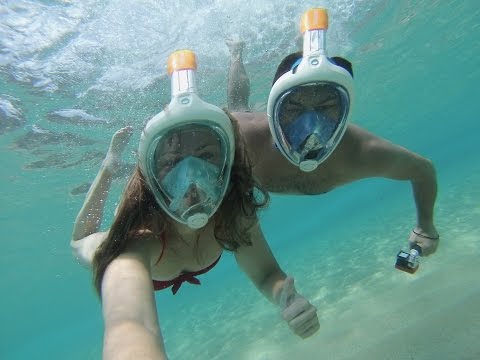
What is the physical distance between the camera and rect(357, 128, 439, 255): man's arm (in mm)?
4418


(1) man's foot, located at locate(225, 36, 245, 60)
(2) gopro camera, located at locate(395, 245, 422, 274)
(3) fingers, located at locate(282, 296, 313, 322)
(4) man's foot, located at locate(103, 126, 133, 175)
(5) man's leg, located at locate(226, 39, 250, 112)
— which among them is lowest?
(3) fingers, located at locate(282, 296, 313, 322)

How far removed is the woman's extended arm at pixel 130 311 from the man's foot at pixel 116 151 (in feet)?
13.7

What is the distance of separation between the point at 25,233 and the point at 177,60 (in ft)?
91.4

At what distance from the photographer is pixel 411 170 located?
4.67 m

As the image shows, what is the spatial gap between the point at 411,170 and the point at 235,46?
856 centimetres

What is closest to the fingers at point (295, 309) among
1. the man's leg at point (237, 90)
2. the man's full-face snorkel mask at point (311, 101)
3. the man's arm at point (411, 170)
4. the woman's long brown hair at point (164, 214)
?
the woman's long brown hair at point (164, 214)

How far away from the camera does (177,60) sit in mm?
3133

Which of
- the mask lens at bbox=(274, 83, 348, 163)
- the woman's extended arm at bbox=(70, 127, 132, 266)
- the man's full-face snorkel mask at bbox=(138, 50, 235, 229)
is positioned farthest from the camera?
the woman's extended arm at bbox=(70, 127, 132, 266)

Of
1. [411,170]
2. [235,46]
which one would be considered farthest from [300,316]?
[235,46]

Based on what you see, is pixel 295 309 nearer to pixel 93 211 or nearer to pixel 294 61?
pixel 294 61

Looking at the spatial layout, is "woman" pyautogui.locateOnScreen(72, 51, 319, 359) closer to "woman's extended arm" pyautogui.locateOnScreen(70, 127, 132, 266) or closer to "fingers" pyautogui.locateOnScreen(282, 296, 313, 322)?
"fingers" pyautogui.locateOnScreen(282, 296, 313, 322)

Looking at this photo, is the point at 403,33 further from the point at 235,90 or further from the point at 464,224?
the point at 235,90

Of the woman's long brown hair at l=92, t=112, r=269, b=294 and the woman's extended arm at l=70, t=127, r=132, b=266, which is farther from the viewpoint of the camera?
the woman's extended arm at l=70, t=127, r=132, b=266

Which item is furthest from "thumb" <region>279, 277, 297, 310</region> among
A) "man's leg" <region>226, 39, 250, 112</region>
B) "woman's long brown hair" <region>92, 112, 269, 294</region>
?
"man's leg" <region>226, 39, 250, 112</region>
